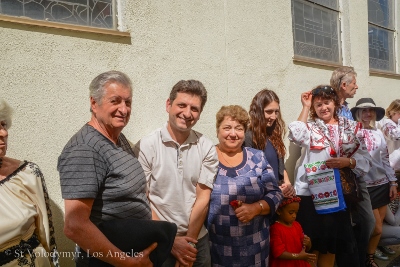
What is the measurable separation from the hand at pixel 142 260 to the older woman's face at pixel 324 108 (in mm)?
2298

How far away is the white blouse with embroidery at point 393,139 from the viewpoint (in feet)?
15.4

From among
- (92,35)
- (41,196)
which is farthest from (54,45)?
(41,196)

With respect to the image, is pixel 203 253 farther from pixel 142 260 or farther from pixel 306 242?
pixel 306 242

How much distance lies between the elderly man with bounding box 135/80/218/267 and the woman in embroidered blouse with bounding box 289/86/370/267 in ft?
4.56

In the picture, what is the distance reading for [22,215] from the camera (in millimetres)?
1867

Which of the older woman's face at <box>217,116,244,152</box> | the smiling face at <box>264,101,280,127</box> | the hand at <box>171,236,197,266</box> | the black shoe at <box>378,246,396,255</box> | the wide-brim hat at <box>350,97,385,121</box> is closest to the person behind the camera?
the hand at <box>171,236,197,266</box>

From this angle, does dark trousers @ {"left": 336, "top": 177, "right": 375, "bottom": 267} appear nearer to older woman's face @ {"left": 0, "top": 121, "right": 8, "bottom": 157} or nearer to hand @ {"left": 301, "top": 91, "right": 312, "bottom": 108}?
hand @ {"left": 301, "top": 91, "right": 312, "bottom": 108}

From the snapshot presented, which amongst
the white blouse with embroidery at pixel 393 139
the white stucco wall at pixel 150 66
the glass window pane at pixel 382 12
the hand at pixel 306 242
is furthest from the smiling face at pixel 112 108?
the glass window pane at pixel 382 12

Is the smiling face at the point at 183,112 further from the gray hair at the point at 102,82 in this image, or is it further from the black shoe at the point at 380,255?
the black shoe at the point at 380,255

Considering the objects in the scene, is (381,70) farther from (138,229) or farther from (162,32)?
(138,229)

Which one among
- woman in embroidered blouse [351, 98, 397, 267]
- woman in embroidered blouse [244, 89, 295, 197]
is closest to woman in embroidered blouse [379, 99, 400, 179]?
woman in embroidered blouse [351, 98, 397, 267]

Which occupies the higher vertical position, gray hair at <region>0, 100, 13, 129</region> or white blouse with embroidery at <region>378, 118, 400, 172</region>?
gray hair at <region>0, 100, 13, 129</region>

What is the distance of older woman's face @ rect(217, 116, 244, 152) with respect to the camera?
275cm

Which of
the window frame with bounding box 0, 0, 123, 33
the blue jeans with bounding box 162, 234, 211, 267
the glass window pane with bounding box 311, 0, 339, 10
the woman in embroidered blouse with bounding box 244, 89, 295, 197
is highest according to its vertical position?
the glass window pane with bounding box 311, 0, 339, 10
